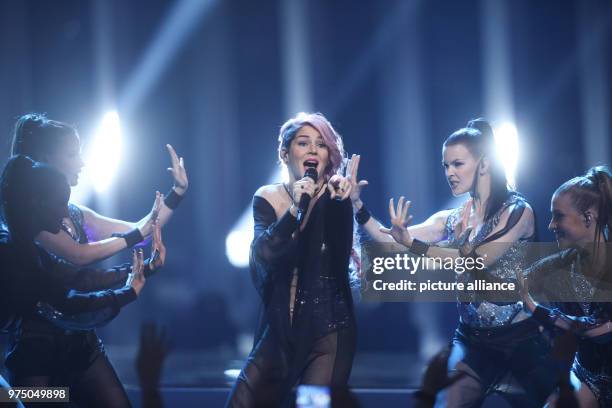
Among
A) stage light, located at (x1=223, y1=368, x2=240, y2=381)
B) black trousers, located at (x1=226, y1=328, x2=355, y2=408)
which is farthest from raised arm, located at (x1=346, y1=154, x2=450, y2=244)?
stage light, located at (x1=223, y1=368, x2=240, y2=381)

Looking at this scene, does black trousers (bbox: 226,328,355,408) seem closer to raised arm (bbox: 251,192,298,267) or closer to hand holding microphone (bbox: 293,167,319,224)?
raised arm (bbox: 251,192,298,267)

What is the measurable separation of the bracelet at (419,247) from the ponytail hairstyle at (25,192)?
1.63 metres

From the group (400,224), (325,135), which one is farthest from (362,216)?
(325,135)

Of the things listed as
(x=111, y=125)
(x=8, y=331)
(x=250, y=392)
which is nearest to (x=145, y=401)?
(x=250, y=392)

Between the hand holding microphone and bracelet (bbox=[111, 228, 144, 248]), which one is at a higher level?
the hand holding microphone

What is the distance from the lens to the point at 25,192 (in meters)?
2.90

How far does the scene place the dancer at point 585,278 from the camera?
2980 millimetres

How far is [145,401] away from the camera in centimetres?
172

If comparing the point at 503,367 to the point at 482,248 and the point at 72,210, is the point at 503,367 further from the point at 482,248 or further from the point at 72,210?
the point at 72,210

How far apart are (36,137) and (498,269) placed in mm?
2275

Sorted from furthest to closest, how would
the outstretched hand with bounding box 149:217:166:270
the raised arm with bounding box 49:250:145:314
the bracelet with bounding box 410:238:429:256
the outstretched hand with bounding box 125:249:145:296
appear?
1. the bracelet with bounding box 410:238:429:256
2. the outstretched hand with bounding box 149:217:166:270
3. the outstretched hand with bounding box 125:249:145:296
4. the raised arm with bounding box 49:250:145:314

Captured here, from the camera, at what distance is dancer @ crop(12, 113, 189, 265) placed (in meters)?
3.31

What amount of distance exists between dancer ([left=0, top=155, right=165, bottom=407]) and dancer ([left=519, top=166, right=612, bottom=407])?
185 cm

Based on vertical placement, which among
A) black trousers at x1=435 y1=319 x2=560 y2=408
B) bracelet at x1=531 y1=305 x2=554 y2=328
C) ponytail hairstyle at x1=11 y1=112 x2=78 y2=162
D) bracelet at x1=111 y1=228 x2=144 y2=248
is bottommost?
black trousers at x1=435 y1=319 x2=560 y2=408
